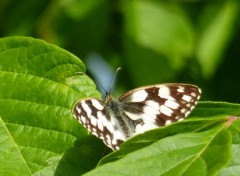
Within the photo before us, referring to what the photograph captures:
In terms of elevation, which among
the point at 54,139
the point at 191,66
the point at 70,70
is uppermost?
the point at 70,70

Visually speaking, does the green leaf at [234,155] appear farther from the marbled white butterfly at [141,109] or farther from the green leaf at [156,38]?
the green leaf at [156,38]

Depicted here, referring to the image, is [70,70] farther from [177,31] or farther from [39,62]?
[177,31]

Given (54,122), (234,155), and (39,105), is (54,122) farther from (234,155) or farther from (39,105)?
(234,155)

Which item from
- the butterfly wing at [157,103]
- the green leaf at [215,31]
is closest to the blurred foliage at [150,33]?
the green leaf at [215,31]

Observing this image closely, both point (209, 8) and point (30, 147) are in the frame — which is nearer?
point (30, 147)

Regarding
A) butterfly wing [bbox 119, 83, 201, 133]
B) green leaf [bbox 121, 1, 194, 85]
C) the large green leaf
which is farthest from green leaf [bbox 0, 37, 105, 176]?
green leaf [bbox 121, 1, 194, 85]

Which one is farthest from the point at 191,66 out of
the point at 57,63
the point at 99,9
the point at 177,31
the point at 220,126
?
the point at 220,126
